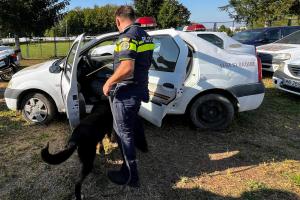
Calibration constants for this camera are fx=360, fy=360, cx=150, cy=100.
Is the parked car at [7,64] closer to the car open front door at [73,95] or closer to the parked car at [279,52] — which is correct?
the car open front door at [73,95]

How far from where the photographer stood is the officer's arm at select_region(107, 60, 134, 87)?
3.42 m

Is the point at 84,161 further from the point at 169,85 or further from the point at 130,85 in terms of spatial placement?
the point at 169,85

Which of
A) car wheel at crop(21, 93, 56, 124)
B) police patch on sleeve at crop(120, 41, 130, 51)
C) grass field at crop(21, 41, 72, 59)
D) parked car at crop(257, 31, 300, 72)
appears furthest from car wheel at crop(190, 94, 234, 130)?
grass field at crop(21, 41, 72, 59)

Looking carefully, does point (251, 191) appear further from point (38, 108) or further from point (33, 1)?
point (33, 1)

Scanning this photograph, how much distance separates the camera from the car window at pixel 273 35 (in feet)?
42.4

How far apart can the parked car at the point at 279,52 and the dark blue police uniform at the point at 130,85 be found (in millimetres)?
6733

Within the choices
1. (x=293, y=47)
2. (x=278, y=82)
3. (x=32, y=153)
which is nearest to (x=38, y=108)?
(x=32, y=153)

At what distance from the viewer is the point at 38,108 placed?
19.8 feet

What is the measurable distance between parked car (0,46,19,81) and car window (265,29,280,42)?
8660 mm

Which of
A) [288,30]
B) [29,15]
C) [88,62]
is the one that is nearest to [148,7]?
[29,15]

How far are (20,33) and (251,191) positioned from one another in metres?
17.0

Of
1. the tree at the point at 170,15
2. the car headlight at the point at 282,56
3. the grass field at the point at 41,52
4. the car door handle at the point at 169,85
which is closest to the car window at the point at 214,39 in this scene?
the car door handle at the point at 169,85

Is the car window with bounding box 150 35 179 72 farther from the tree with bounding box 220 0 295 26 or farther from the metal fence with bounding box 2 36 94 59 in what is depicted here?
the tree with bounding box 220 0 295 26

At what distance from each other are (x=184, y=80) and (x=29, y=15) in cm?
1481
